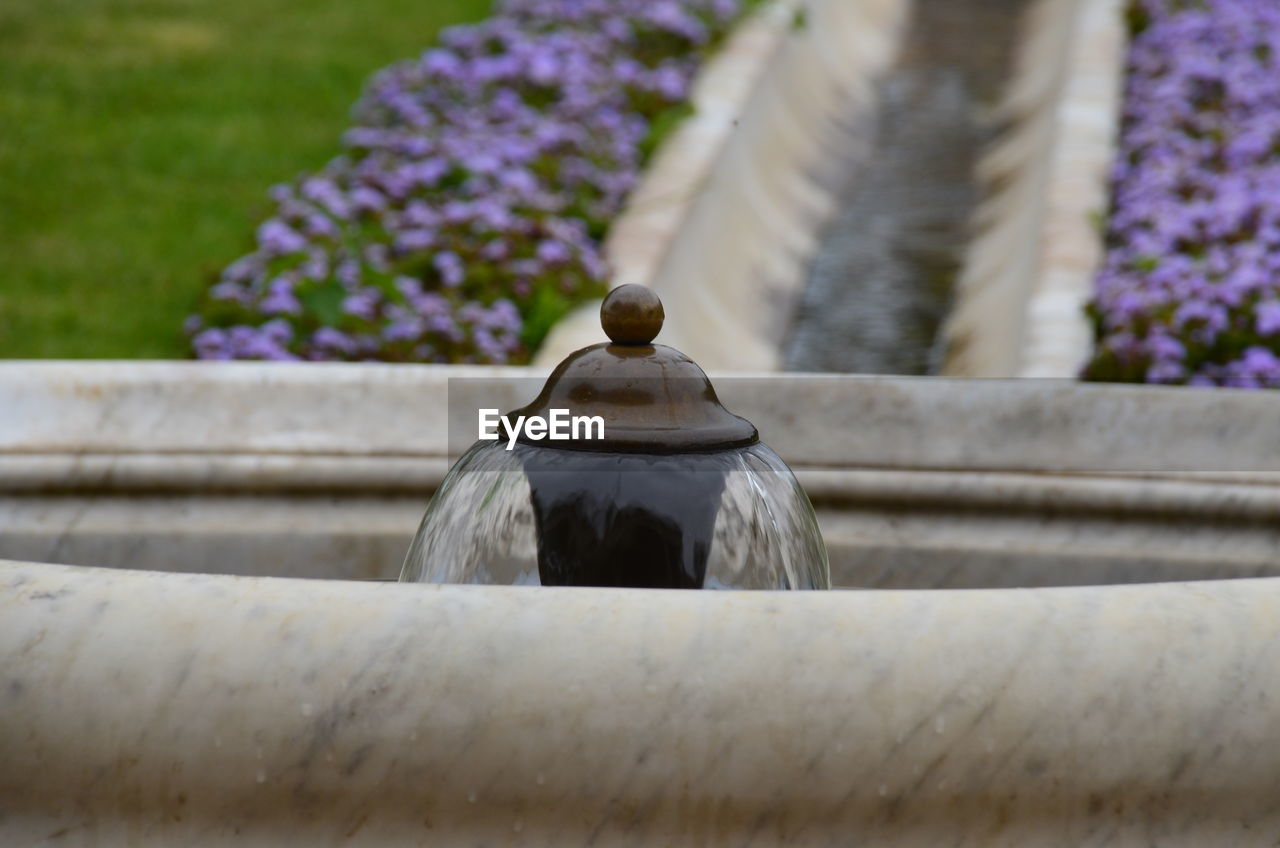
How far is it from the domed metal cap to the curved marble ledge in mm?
464

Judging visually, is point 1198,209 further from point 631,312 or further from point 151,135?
point 151,135

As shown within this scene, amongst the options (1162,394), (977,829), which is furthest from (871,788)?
(1162,394)

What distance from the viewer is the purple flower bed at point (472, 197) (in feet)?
14.9

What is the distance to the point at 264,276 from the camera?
4.86m

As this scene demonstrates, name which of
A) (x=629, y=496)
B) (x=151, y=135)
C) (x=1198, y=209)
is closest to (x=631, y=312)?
(x=629, y=496)

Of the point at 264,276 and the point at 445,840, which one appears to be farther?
the point at 264,276

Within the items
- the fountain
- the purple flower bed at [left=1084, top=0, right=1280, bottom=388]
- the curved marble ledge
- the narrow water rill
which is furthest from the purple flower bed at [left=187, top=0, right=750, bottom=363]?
the curved marble ledge

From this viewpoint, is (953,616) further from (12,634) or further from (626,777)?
(12,634)

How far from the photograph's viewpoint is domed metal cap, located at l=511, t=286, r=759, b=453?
1.66 m

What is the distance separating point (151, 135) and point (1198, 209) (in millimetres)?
4248

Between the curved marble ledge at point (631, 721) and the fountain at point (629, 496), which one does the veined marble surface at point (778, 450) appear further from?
the curved marble ledge at point (631, 721)

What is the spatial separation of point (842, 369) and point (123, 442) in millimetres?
3584

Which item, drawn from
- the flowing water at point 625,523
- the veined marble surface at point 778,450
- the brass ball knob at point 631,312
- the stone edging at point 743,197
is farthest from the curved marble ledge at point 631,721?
the stone edging at point 743,197

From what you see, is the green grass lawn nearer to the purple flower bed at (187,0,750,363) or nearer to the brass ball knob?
the purple flower bed at (187,0,750,363)
